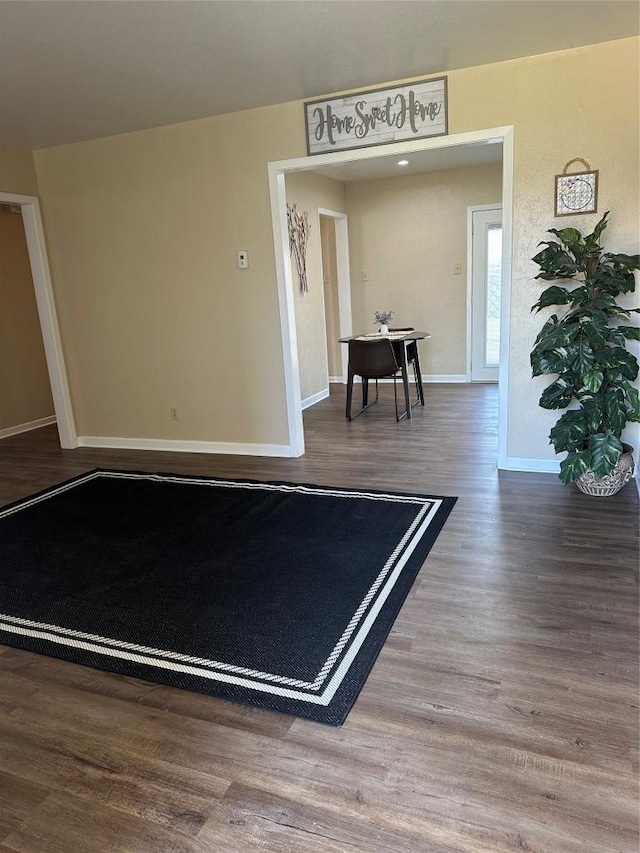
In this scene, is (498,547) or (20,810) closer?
(20,810)

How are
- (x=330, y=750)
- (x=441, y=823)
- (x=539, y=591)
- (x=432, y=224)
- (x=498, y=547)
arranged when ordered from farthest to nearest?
(x=432, y=224)
(x=498, y=547)
(x=539, y=591)
(x=330, y=750)
(x=441, y=823)

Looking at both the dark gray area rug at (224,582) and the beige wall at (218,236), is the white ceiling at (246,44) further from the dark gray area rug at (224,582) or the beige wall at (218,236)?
the dark gray area rug at (224,582)

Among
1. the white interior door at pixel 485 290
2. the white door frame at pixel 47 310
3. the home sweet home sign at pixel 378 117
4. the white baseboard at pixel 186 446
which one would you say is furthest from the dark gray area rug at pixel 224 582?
the white interior door at pixel 485 290

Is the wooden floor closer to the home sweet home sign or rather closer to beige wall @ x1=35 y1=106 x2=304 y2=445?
beige wall @ x1=35 y1=106 x2=304 y2=445

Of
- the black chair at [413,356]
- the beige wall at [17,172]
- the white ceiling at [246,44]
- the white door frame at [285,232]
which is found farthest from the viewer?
the black chair at [413,356]

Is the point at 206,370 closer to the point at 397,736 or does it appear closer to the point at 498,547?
the point at 498,547

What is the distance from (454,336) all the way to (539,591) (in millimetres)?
4968

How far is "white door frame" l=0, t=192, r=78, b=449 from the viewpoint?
15.4ft

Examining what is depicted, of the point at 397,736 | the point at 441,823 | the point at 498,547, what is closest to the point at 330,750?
the point at 397,736

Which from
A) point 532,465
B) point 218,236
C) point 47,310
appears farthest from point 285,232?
point 532,465

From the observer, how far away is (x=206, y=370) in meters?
4.59

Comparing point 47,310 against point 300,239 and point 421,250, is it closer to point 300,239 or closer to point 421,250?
point 300,239

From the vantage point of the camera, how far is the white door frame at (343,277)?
708 centimetres

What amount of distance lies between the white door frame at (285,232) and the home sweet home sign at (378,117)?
0.18 ft
